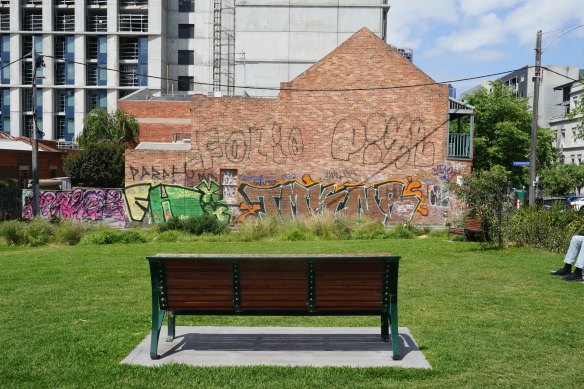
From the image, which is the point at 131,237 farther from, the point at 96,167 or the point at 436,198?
the point at 96,167

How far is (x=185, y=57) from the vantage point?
72.7 m

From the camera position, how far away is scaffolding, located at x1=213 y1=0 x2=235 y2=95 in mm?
69744

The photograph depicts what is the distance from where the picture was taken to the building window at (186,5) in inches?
2842

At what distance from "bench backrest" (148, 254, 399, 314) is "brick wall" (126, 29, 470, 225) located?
71.2 ft

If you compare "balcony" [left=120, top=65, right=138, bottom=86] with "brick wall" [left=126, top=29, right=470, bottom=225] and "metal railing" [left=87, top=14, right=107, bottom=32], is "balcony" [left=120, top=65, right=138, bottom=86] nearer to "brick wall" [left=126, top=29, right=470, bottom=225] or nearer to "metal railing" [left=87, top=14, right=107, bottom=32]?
"metal railing" [left=87, top=14, right=107, bottom=32]

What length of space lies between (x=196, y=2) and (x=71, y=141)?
20.8 meters

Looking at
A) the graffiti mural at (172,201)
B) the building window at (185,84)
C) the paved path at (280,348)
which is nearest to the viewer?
the paved path at (280,348)

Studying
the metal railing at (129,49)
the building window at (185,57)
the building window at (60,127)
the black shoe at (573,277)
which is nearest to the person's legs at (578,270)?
the black shoe at (573,277)

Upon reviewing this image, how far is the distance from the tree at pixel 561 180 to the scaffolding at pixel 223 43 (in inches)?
1364

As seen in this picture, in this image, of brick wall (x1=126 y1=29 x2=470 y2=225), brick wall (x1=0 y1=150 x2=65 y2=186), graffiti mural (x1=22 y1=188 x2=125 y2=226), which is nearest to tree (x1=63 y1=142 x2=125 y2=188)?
brick wall (x1=0 y1=150 x2=65 y2=186)

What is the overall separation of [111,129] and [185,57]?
24306mm

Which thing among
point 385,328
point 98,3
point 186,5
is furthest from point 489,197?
point 98,3

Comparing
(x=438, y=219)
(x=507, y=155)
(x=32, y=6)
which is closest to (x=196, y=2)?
(x=32, y=6)

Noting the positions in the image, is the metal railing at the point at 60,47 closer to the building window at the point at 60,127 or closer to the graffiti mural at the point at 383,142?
the building window at the point at 60,127
